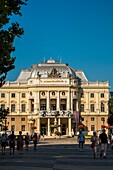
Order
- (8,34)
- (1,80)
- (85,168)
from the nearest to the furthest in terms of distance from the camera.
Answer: (85,168), (8,34), (1,80)

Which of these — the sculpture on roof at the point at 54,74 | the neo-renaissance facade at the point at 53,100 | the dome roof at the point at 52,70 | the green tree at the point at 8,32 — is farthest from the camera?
the dome roof at the point at 52,70

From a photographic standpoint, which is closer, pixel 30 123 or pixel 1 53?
pixel 1 53

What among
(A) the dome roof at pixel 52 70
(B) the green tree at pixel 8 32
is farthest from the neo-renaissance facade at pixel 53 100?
(B) the green tree at pixel 8 32

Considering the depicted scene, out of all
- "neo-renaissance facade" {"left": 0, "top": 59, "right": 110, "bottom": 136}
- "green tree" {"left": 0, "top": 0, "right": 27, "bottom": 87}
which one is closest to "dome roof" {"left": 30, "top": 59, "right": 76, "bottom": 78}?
"neo-renaissance facade" {"left": 0, "top": 59, "right": 110, "bottom": 136}

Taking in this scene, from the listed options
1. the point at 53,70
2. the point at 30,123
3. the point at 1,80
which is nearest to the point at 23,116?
the point at 30,123

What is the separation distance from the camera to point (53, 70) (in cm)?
12200

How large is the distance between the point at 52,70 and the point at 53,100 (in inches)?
286

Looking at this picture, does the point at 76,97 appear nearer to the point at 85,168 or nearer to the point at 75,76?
the point at 75,76

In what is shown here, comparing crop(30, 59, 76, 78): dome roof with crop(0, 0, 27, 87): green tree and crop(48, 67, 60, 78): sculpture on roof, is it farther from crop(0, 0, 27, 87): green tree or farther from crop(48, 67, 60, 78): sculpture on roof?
crop(0, 0, 27, 87): green tree

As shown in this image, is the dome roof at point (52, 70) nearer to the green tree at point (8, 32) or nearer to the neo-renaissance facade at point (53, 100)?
the neo-renaissance facade at point (53, 100)

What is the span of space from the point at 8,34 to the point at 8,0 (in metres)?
2.01

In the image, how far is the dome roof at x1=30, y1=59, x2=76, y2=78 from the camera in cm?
12238

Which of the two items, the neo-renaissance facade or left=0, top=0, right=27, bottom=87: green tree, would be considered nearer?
left=0, top=0, right=27, bottom=87: green tree

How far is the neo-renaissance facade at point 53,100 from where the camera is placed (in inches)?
4715
